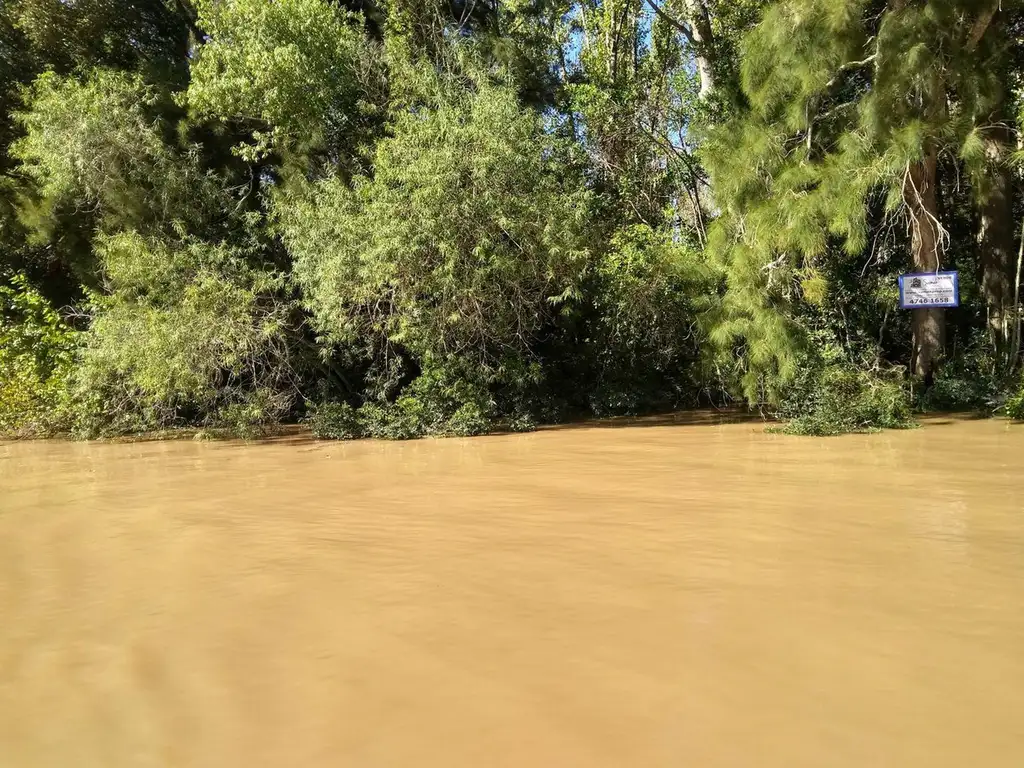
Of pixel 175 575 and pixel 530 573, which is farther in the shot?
pixel 175 575

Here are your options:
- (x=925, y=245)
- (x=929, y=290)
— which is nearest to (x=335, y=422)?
(x=929, y=290)

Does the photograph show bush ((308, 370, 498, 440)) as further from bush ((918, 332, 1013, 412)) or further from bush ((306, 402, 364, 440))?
bush ((918, 332, 1013, 412))

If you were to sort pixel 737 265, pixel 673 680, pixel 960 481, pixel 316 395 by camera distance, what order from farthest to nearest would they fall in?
1. pixel 316 395
2. pixel 737 265
3. pixel 960 481
4. pixel 673 680

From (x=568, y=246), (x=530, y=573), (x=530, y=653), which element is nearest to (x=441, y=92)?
(x=568, y=246)

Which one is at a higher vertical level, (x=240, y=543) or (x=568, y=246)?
(x=568, y=246)

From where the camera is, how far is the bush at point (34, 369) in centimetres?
1320

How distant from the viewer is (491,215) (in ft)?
38.2

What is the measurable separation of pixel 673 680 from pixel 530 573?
156 centimetres

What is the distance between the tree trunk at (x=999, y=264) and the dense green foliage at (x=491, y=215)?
0.16ft

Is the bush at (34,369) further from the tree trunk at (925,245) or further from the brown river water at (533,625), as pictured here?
the tree trunk at (925,245)

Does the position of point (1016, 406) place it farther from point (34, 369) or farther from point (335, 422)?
point (34, 369)

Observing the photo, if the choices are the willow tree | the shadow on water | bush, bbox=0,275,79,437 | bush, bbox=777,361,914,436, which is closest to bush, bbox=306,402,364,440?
the shadow on water

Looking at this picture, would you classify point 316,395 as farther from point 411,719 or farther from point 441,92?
point 411,719

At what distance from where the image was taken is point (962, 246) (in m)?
13.7
